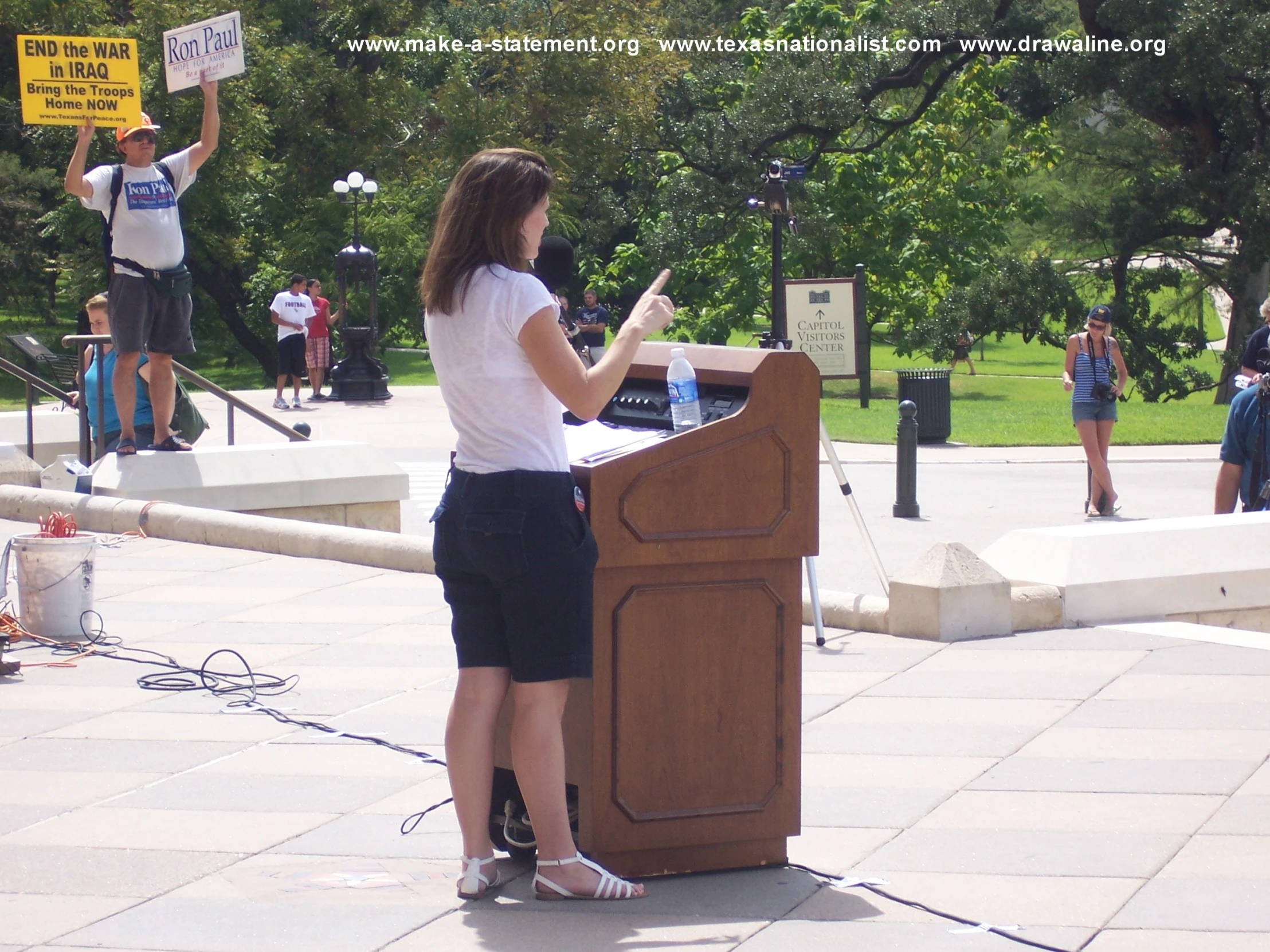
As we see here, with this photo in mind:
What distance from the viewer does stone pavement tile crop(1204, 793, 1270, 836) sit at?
4637mm

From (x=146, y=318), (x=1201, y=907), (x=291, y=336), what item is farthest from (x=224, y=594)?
(x=291, y=336)

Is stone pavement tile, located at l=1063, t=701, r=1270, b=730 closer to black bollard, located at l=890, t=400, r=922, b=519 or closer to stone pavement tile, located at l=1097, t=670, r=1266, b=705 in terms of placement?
stone pavement tile, located at l=1097, t=670, r=1266, b=705

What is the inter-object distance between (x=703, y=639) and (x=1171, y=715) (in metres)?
2.72

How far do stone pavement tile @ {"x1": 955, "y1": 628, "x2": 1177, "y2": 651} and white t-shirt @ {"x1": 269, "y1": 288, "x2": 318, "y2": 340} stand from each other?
19082 mm

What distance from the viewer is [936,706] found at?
20.5 feet

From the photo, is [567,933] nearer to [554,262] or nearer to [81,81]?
[554,262]

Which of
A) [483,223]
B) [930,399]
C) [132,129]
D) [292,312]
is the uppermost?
[132,129]

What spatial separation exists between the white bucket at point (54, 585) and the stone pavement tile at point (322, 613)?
0.78 metres

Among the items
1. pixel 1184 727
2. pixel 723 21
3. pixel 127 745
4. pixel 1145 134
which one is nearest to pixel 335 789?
pixel 127 745

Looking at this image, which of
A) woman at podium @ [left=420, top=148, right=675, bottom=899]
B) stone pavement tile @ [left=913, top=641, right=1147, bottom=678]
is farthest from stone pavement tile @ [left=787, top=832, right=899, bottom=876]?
stone pavement tile @ [left=913, top=641, right=1147, bottom=678]

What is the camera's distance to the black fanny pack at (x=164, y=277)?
10234 millimetres

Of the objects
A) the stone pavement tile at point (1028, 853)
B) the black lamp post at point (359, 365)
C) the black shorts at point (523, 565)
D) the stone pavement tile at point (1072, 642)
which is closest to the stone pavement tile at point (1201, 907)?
the stone pavement tile at point (1028, 853)

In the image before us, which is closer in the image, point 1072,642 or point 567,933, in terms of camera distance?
point 567,933

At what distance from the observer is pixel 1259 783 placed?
202 inches
